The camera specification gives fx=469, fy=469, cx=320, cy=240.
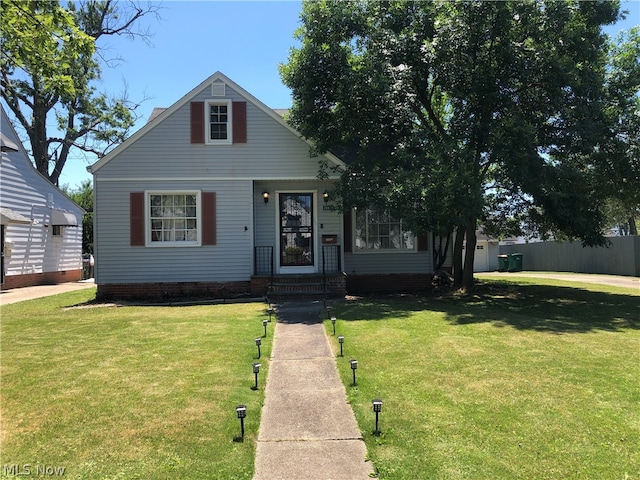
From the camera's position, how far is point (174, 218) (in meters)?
13.0

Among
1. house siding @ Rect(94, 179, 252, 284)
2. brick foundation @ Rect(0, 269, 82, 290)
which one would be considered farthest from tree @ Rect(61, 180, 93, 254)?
house siding @ Rect(94, 179, 252, 284)

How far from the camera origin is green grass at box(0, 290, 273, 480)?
3465mm

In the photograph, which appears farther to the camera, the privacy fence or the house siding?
the privacy fence

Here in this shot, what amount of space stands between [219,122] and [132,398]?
9837 mm

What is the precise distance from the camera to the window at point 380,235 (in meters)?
14.4

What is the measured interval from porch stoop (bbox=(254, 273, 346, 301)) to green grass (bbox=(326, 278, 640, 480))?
114 inches

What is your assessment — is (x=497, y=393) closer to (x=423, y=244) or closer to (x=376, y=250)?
(x=376, y=250)

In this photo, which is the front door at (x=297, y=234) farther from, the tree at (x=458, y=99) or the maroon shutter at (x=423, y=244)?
the maroon shutter at (x=423, y=244)

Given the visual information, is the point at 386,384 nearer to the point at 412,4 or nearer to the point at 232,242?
the point at 232,242

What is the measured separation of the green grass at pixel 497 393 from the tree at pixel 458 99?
3.10 m

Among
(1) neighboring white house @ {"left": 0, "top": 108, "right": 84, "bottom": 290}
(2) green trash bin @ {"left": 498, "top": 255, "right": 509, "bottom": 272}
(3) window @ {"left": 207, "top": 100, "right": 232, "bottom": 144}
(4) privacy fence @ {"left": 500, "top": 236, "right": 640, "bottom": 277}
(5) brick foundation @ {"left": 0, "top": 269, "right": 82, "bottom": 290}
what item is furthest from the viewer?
(2) green trash bin @ {"left": 498, "top": 255, "right": 509, "bottom": 272}

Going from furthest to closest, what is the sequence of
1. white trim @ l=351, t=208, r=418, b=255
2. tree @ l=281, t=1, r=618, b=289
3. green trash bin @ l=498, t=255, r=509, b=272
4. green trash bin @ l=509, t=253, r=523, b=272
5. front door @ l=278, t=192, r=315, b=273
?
green trash bin @ l=498, t=255, r=509, b=272
green trash bin @ l=509, t=253, r=523, b=272
white trim @ l=351, t=208, r=418, b=255
front door @ l=278, t=192, r=315, b=273
tree @ l=281, t=1, r=618, b=289

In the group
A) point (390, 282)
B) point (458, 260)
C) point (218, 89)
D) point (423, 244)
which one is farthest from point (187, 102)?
point (458, 260)

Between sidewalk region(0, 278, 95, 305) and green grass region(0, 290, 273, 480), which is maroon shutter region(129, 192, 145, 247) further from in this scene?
green grass region(0, 290, 273, 480)
